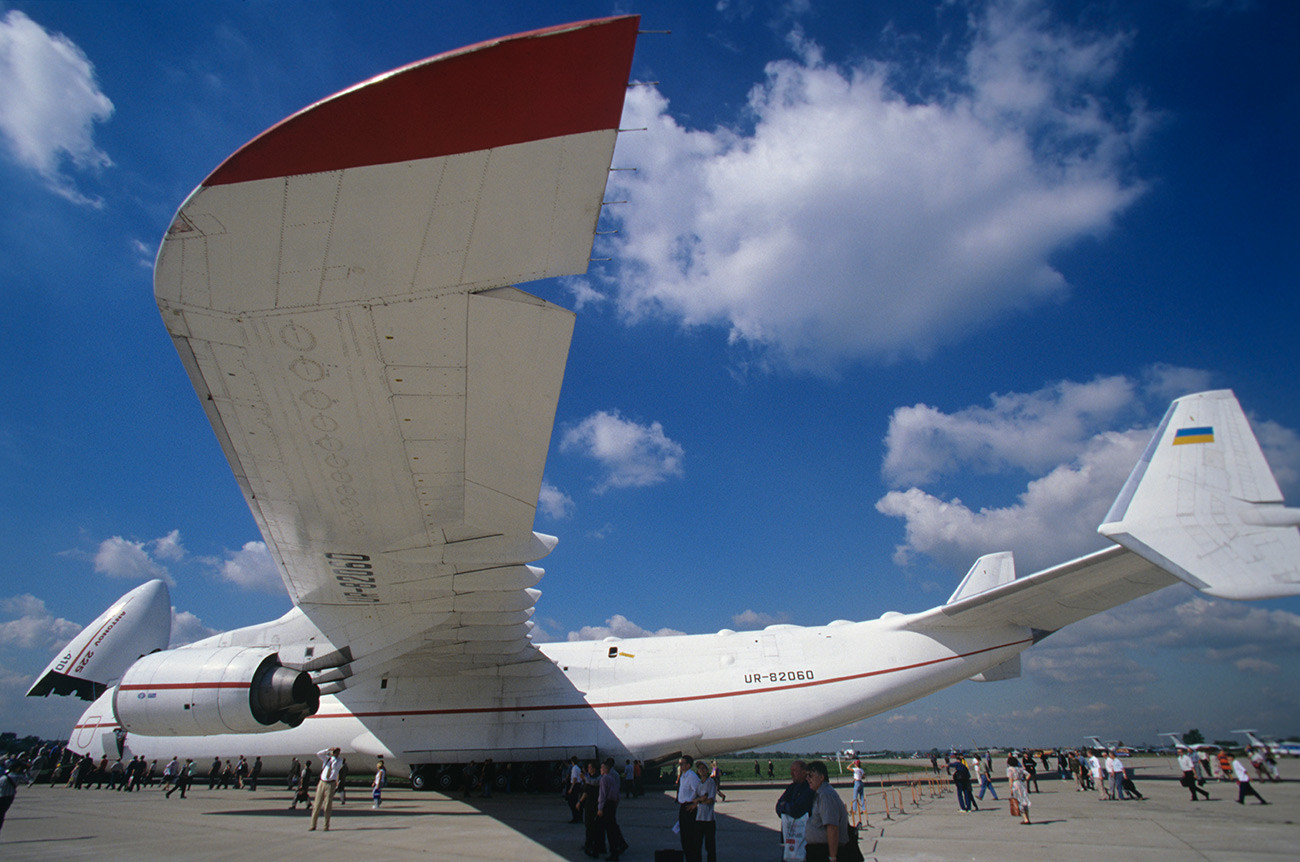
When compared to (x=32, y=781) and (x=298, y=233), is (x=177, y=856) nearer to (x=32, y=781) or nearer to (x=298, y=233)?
(x=298, y=233)

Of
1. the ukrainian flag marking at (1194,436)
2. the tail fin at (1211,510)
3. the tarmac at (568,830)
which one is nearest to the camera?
the tail fin at (1211,510)

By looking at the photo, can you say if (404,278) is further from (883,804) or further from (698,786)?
(883,804)

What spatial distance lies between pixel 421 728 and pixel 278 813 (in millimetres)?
2576

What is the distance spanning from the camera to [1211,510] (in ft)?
16.1

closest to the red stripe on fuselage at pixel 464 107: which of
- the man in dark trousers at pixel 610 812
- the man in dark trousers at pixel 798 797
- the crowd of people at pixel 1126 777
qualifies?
the man in dark trousers at pixel 798 797

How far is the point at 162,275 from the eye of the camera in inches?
137

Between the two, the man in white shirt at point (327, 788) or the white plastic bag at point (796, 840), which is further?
the man in white shirt at point (327, 788)

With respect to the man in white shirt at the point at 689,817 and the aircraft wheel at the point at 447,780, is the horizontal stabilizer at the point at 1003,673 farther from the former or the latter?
the aircraft wheel at the point at 447,780

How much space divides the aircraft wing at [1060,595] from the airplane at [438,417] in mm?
49

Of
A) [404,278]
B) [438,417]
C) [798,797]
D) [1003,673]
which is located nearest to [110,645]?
[438,417]

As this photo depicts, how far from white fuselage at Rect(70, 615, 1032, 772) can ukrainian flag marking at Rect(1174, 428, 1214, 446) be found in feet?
20.7

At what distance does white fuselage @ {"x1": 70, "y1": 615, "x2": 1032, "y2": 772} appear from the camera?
11047mm

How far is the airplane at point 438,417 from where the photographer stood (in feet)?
9.59

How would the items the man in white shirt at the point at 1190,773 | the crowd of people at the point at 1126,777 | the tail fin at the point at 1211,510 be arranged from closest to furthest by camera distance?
1. the tail fin at the point at 1211,510
2. the crowd of people at the point at 1126,777
3. the man in white shirt at the point at 1190,773
